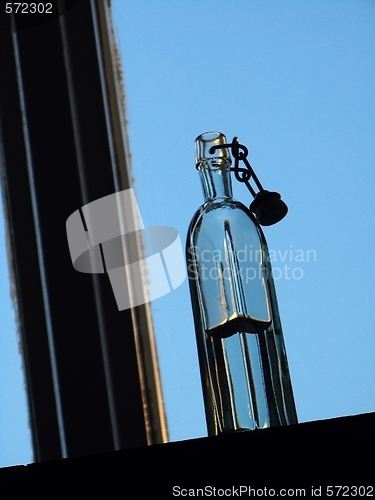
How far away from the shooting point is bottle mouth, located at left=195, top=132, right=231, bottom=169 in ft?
2.44

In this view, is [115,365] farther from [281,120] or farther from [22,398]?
[281,120]

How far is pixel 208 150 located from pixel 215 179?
40 mm

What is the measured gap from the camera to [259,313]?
67cm

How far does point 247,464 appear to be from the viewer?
1.38 ft

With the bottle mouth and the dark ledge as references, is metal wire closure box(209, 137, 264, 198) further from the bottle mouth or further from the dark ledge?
the dark ledge

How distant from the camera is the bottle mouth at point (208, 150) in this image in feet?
2.44

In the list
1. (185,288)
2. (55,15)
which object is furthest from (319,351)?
(55,15)

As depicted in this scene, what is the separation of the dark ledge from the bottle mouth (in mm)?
408

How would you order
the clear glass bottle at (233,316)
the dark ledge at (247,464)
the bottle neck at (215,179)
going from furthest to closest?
1. the bottle neck at (215,179)
2. the clear glass bottle at (233,316)
3. the dark ledge at (247,464)

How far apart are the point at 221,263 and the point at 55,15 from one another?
0.59 m

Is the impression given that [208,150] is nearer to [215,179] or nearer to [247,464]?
[215,179]

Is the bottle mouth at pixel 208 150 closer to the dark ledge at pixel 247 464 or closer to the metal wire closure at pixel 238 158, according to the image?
the metal wire closure at pixel 238 158

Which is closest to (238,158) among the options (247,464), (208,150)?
(208,150)

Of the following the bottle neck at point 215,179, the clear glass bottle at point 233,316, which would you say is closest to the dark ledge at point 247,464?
the clear glass bottle at point 233,316
